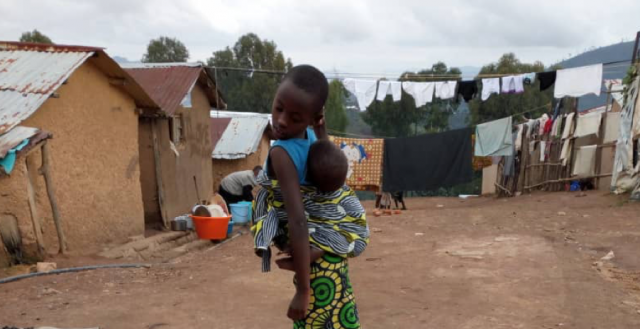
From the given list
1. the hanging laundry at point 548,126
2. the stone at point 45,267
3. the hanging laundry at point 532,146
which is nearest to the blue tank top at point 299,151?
the stone at point 45,267

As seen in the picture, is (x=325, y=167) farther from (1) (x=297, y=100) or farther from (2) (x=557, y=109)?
(2) (x=557, y=109)

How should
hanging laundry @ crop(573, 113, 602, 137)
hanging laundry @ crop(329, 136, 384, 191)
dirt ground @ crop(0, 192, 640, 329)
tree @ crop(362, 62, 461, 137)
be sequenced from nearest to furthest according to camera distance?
dirt ground @ crop(0, 192, 640, 329) → hanging laundry @ crop(573, 113, 602, 137) → hanging laundry @ crop(329, 136, 384, 191) → tree @ crop(362, 62, 461, 137)

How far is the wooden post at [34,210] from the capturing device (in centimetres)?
532

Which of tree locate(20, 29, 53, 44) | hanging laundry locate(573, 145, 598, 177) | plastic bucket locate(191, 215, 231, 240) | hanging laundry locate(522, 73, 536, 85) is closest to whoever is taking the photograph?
plastic bucket locate(191, 215, 231, 240)

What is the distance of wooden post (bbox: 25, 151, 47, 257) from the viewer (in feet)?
17.5

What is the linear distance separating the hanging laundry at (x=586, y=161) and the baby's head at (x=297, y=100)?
38.7 ft

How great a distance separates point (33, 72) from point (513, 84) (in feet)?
34.6

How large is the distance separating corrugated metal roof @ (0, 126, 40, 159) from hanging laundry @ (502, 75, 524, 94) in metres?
10.7

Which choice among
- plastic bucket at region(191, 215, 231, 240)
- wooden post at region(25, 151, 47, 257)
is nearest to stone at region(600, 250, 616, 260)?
plastic bucket at region(191, 215, 231, 240)

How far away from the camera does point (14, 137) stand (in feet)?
16.6

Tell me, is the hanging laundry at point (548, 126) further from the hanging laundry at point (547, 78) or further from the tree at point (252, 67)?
the tree at point (252, 67)

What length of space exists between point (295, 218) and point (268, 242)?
141mm

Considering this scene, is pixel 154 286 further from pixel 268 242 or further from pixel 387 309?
pixel 268 242

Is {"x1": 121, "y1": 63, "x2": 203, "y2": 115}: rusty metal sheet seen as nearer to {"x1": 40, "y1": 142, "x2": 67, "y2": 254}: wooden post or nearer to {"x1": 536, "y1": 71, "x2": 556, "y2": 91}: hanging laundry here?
{"x1": 40, "y1": 142, "x2": 67, "y2": 254}: wooden post
